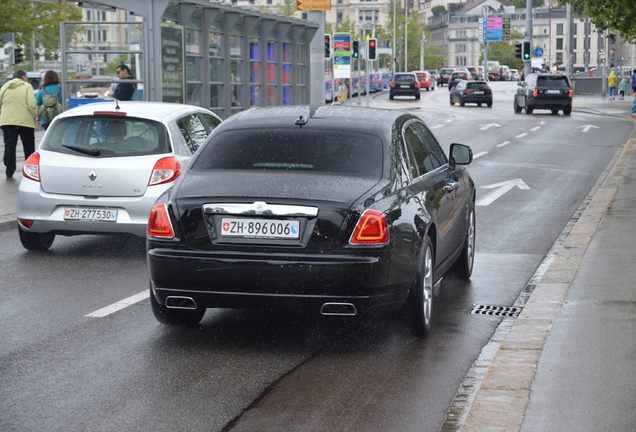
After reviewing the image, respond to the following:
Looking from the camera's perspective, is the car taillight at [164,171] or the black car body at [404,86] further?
the black car body at [404,86]

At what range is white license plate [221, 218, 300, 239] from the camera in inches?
261

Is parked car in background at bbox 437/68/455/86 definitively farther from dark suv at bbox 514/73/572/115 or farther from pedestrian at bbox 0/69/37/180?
pedestrian at bbox 0/69/37/180

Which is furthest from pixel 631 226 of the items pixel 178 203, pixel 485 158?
pixel 485 158

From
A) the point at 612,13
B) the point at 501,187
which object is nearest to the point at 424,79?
the point at 612,13

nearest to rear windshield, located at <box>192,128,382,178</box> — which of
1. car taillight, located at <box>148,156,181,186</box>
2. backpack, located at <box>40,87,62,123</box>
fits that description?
car taillight, located at <box>148,156,181,186</box>

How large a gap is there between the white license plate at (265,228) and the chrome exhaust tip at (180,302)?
479mm

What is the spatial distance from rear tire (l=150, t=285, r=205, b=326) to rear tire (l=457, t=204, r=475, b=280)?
9.12 feet

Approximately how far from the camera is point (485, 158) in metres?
25.5

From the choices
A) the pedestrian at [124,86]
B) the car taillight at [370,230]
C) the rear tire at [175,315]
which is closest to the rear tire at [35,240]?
the rear tire at [175,315]

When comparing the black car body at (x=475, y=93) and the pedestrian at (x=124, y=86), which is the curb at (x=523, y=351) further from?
the black car body at (x=475, y=93)

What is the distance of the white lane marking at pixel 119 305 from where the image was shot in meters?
8.02

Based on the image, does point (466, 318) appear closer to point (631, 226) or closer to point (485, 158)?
point (631, 226)

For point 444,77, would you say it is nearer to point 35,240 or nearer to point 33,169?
point 35,240

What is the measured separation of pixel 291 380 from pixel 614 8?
3154cm
